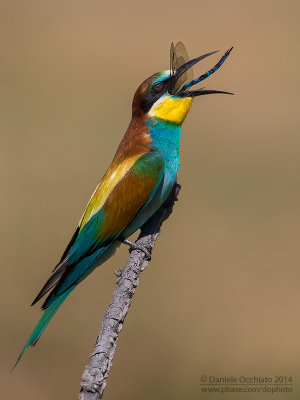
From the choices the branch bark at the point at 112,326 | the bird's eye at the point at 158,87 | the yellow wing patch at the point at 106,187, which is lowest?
the branch bark at the point at 112,326

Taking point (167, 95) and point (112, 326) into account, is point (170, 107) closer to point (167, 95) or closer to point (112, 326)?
point (167, 95)


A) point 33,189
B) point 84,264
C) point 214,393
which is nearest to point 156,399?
point 214,393

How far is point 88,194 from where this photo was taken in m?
4.86

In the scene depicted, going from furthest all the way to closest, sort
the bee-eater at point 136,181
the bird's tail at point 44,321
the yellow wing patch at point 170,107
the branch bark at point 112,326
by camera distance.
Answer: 1. the yellow wing patch at point 170,107
2. the bee-eater at point 136,181
3. the bird's tail at point 44,321
4. the branch bark at point 112,326

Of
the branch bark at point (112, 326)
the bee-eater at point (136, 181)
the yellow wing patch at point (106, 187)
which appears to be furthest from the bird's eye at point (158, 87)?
the branch bark at point (112, 326)

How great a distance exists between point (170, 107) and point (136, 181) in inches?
13.2

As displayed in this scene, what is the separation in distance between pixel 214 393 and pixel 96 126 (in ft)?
9.58

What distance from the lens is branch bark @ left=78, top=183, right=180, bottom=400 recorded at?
148cm

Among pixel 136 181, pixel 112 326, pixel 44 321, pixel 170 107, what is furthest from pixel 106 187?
pixel 112 326

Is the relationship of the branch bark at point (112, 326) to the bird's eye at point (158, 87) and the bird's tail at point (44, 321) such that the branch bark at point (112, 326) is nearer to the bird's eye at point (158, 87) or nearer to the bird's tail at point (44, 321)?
the bird's tail at point (44, 321)

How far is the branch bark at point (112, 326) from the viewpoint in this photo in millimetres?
1484

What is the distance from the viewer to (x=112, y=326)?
5.58ft

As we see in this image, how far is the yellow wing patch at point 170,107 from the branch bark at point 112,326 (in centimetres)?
48

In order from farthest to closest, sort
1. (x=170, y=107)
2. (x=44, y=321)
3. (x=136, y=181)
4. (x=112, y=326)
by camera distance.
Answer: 1. (x=170, y=107)
2. (x=136, y=181)
3. (x=44, y=321)
4. (x=112, y=326)
